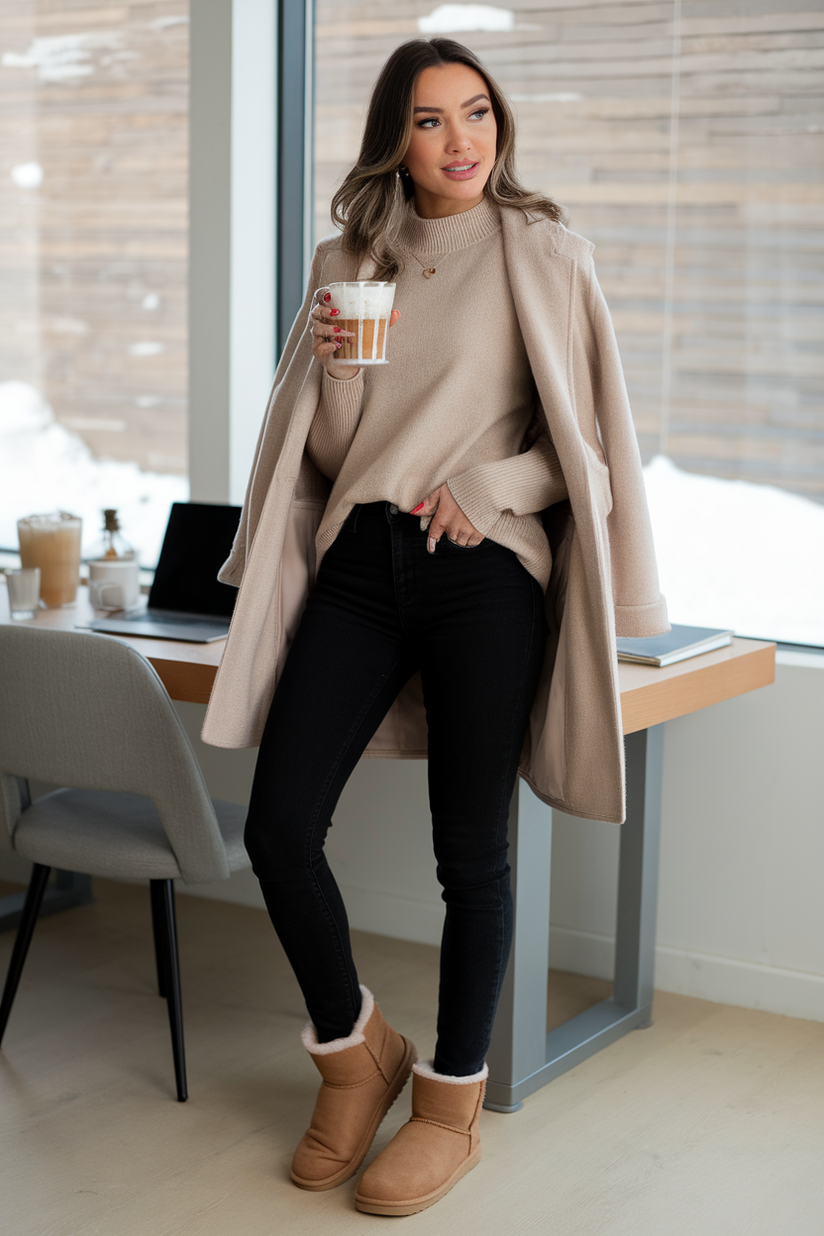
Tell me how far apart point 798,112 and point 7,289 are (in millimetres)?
2045

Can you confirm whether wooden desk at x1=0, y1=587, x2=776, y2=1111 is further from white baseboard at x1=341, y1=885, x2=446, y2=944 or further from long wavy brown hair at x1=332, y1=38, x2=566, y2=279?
long wavy brown hair at x1=332, y1=38, x2=566, y2=279

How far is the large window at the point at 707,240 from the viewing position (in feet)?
8.02

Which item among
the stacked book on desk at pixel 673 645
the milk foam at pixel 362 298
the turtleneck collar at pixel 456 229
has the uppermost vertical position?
the turtleneck collar at pixel 456 229

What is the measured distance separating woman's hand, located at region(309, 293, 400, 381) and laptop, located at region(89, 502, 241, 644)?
794 millimetres

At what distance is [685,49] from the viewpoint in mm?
2498

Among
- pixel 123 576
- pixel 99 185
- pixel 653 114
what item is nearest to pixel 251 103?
pixel 99 185

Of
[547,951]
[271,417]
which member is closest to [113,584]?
[271,417]

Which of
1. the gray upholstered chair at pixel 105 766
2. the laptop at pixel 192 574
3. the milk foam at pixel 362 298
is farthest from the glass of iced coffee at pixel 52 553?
the milk foam at pixel 362 298

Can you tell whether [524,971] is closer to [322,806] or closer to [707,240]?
[322,806]

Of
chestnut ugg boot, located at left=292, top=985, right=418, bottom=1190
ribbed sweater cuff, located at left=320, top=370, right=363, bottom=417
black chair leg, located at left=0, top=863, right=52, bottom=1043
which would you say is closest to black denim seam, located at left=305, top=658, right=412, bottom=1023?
chestnut ugg boot, located at left=292, top=985, right=418, bottom=1190

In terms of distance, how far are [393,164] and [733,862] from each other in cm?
146

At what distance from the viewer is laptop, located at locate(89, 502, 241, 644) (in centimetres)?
239

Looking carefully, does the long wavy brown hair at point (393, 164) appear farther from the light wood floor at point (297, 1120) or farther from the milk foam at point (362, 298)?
the light wood floor at point (297, 1120)

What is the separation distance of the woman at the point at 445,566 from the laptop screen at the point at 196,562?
0.64 m
